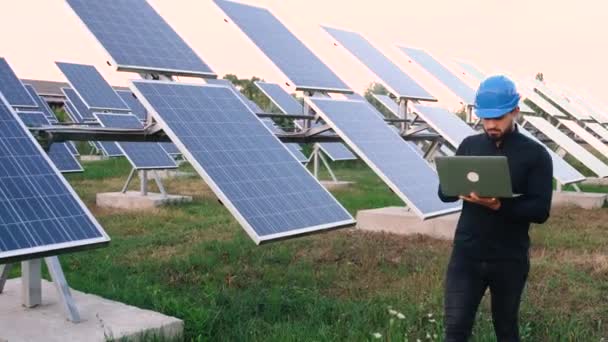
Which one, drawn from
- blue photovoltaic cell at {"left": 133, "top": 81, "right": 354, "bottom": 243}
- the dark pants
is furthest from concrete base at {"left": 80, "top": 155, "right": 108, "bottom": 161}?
the dark pants

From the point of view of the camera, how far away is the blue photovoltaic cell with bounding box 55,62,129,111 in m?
15.6

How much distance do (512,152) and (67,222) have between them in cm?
268

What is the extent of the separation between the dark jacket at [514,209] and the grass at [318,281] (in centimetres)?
145

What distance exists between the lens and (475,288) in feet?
12.2

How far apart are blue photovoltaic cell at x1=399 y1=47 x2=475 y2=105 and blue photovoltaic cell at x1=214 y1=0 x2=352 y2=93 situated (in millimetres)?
4529

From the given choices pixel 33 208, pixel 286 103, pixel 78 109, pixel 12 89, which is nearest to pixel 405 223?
pixel 33 208

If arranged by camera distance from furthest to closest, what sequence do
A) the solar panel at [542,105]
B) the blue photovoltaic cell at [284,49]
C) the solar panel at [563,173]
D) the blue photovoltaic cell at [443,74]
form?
the solar panel at [542,105]
the blue photovoltaic cell at [443,74]
the solar panel at [563,173]
the blue photovoltaic cell at [284,49]

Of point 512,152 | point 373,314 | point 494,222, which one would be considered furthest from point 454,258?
point 373,314

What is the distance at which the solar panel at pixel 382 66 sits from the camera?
11.6m

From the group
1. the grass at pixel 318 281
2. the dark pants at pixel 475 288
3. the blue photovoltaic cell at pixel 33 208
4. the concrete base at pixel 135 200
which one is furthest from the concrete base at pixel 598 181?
the blue photovoltaic cell at pixel 33 208

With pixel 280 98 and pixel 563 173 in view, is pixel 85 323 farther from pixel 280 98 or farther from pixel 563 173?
pixel 280 98

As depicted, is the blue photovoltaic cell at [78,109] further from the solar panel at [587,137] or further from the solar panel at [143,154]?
the solar panel at [587,137]

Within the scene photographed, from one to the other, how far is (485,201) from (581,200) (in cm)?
1149

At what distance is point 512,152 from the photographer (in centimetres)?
363
